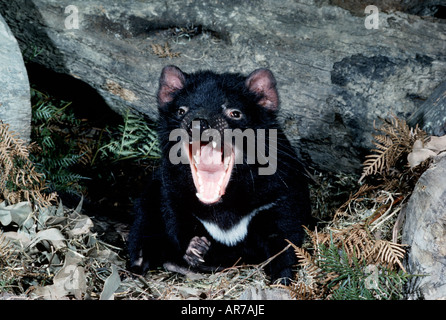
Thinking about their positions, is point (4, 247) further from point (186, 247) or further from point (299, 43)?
point (299, 43)

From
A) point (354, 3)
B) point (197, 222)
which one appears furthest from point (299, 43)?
point (197, 222)

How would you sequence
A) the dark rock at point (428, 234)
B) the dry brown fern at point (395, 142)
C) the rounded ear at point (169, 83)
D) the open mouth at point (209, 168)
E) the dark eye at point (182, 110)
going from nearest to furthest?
the dark rock at point (428, 234) → the dry brown fern at point (395, 142) → the open mouth at point (209, 168) → the dark eye at point (182, 110) → the rounded ear at point (169, 83)

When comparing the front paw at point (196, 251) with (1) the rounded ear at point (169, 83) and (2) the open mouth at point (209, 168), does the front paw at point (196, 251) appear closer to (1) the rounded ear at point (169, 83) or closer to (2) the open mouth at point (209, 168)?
(2) the open mouth at point (209, 168)

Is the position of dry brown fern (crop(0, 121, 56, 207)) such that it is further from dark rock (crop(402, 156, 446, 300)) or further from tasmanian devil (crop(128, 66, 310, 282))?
dark rock (crop(402, 156, 446, 300))

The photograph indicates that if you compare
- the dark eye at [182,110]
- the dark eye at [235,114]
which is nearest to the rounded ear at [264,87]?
the dark eye at [235,114]

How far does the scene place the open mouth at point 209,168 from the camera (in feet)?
12.1

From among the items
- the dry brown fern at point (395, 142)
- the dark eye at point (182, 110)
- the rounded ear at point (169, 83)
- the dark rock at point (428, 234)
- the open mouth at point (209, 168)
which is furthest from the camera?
the rounded ear at point (169, 83)

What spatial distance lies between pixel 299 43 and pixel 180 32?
102 cm

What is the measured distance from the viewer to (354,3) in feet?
14.9

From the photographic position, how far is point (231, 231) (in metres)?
3.93

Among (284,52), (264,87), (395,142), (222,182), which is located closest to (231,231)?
(222,182)

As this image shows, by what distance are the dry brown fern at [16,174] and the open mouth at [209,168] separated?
101 centimetres

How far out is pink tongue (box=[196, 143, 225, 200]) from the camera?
12.1 ft

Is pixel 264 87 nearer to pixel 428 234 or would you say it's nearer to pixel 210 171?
pixel 210 171
